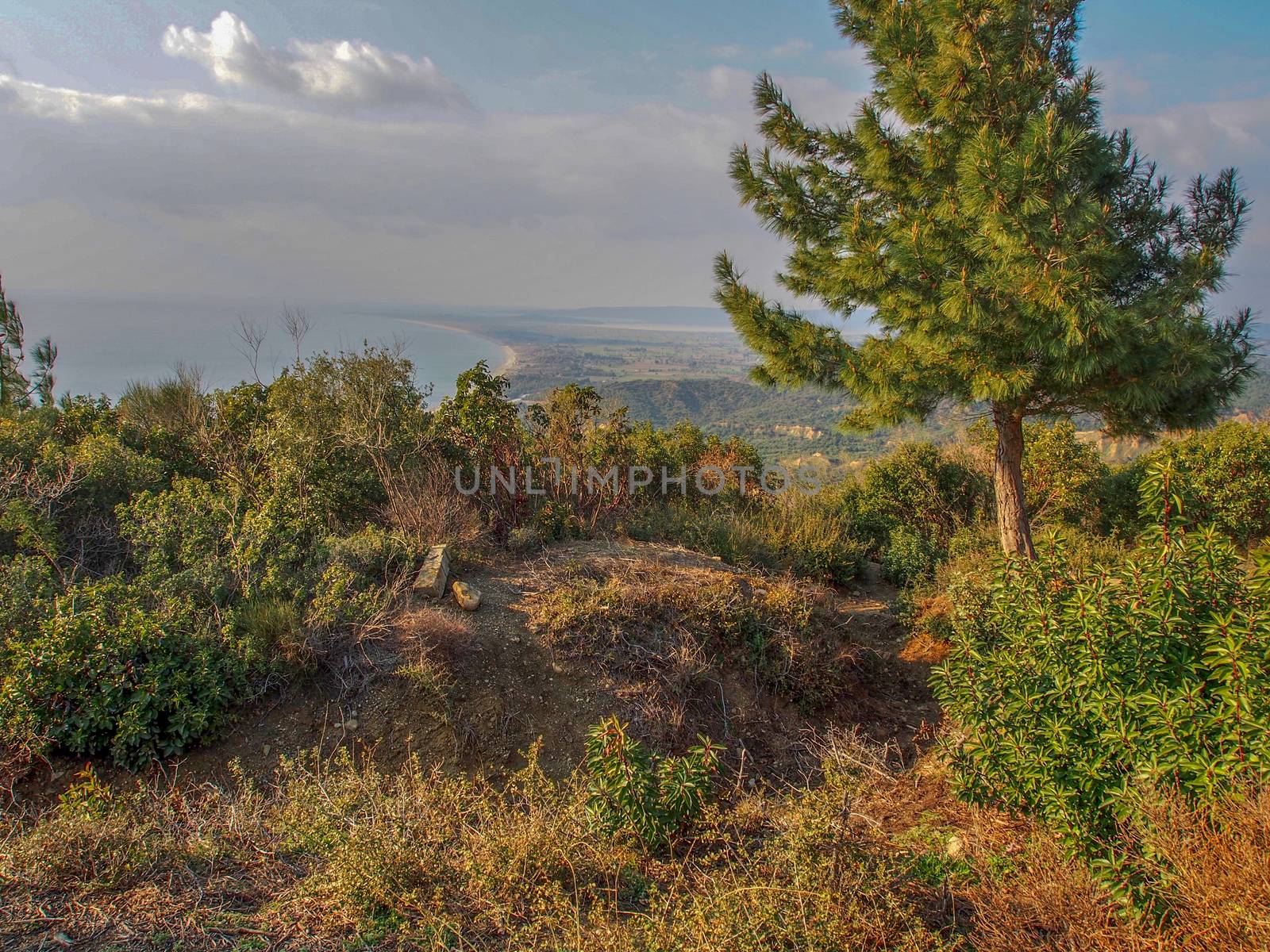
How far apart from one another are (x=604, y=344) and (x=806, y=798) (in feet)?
168

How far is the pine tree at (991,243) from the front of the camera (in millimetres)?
4570

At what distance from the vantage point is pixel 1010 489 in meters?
6.38

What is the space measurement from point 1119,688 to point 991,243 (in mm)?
3447

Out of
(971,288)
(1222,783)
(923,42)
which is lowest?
(1222,783)

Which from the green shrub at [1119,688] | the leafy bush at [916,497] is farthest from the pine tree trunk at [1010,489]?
the green shrub at [1119,688]

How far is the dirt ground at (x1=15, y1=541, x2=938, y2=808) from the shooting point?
4.14 meters

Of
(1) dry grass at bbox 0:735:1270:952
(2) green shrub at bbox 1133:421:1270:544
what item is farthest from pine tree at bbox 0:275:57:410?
(2) green shrub at bbox 1133:421:1270:544

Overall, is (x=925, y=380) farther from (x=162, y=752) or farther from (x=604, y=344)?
(x=604, y=344)

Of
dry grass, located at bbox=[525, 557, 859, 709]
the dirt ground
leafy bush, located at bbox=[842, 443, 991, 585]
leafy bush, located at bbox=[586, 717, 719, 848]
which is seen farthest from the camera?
leafy bush, located at bbox=[842, 443, 991, 585]

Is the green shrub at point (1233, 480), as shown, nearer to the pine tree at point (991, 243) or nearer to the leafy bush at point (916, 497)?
the leafy bush at point (916, 497)

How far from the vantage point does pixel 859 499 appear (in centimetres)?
952

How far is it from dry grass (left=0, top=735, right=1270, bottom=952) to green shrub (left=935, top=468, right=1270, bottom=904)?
0.14 metres

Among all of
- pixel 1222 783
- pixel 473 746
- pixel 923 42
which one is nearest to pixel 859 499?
pixel 923 42

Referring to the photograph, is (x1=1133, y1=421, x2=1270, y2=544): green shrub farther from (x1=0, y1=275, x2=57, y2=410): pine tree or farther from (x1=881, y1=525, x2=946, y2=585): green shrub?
(x1=0, y1=275, x2=57, y2=410): pine tree
